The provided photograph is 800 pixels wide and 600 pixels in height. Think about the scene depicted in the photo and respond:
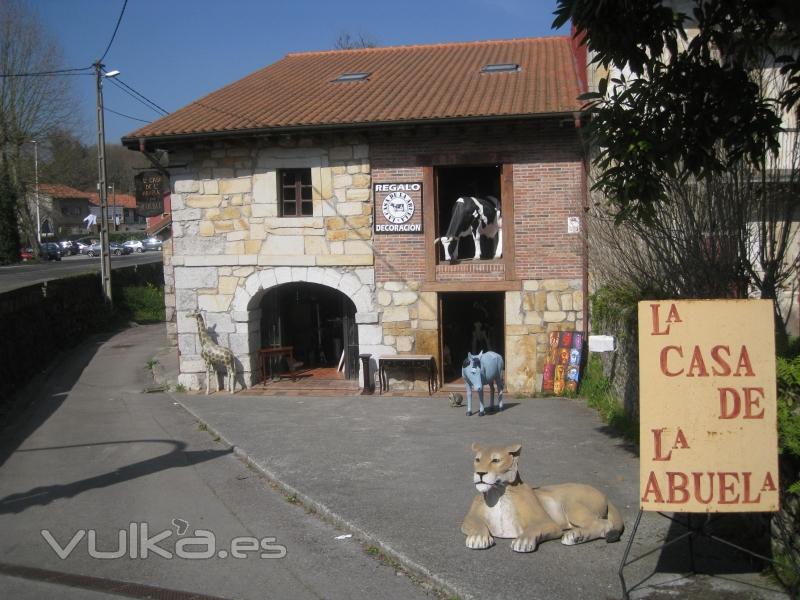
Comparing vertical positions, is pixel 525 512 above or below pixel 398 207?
below

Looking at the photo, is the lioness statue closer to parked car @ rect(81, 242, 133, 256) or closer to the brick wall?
the brick wall

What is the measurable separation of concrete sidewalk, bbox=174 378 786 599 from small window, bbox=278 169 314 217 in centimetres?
341

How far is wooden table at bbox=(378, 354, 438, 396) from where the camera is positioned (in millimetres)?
14094

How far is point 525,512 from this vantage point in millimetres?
6512

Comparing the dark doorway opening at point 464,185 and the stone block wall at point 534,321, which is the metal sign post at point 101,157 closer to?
the dark doorway opening at point 464,185

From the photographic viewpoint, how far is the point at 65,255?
5791 centimetres

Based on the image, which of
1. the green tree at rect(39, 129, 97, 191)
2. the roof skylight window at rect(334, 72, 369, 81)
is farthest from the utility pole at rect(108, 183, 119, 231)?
the roof skylight window at rect(334, 72, 369, 81)

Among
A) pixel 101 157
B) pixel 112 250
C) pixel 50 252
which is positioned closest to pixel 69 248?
pixel 112 250

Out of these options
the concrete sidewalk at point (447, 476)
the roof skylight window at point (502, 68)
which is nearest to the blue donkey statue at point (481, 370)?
the concrete sidewalk at point (447, 476)

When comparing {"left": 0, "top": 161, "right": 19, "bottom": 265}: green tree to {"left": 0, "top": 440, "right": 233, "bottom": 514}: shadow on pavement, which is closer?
{"left": 0, "top": 440, "right": 233, "bottom": 514}: shadow on pavement

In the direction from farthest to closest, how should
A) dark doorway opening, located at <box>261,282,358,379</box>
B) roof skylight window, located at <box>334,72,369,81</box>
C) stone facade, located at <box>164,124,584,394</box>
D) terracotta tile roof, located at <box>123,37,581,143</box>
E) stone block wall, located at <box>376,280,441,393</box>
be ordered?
1. roof skylight window, located at <box>334,72,369,81</box>
2. dark doorway opening, located at <box>261,282,358,379</box>
3. stone block wall, located at <box>376,280,441,393</box>
4. terracotta tile roof, located at <box>123,37,581,143</box>
5. stone facade, located at <box>164,124,584,394</box>

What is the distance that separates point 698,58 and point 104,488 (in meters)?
7.43

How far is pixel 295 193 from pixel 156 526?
8163mm

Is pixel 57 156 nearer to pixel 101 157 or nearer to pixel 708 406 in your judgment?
pixel 101 157
